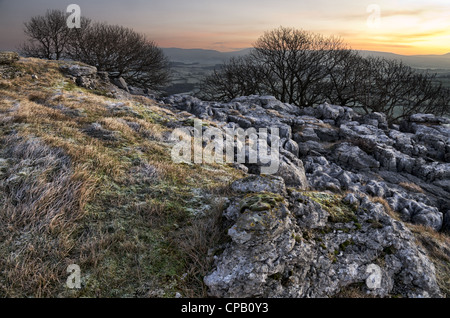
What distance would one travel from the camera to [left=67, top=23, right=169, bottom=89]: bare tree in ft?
116

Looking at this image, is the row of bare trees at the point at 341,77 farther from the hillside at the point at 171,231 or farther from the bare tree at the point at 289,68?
the hillside at the point at 171,231

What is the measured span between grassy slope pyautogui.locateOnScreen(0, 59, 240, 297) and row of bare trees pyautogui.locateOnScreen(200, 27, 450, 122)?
112ft

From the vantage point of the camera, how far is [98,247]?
324 centimetres

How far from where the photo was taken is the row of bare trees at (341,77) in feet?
110

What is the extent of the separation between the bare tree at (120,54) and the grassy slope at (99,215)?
34146 millimetres

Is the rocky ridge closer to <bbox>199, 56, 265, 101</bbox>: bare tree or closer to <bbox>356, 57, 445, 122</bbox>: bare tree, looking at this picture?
<bbox>356, 57, 445, 122</bbox>: bare tree

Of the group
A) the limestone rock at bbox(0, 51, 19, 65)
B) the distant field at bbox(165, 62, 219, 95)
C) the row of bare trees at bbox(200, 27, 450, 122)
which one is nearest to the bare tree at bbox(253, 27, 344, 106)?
the row of bare trees at bbox(200, 27, 450, 122)

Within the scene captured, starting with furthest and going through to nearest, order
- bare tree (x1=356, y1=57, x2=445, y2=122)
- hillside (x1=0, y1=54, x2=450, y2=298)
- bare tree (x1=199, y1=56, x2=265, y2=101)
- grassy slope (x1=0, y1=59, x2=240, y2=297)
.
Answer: bare tree (x1=199, y1=56, x2=265, y2=101)
bare tree (x1=356, y1=57, x2=445, y2=122)
hillside (x1=0, y1=54, x2=450, y2=298)
grassy slope (x1=0, y1=59, x2=240, y2=297)

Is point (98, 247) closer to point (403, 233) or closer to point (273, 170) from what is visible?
point (403, 233)

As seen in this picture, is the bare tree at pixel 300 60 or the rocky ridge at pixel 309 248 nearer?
the rocky ridge at pixel 309 248

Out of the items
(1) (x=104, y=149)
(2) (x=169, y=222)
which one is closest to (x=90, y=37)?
(1) (x=104, y=149)

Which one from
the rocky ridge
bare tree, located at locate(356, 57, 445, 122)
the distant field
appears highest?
the distant field

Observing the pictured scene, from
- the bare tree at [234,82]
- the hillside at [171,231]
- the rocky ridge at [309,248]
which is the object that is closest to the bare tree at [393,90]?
the bare tree at [234,82]
